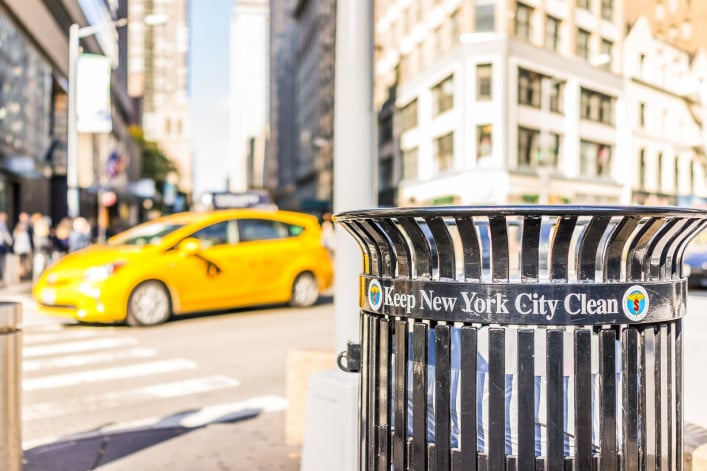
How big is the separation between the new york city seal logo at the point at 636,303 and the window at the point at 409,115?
41390mm

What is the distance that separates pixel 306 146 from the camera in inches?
3462

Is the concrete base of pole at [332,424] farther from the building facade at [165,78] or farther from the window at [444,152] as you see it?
the building facade at [165,78]

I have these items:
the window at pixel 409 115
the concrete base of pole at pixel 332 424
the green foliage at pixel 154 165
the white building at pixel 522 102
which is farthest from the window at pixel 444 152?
the green foliage at pixel 154 165

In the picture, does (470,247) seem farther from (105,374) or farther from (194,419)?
(105,374)

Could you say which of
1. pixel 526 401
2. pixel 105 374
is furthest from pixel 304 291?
pixel 526 401

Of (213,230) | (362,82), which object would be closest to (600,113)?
(213,230)

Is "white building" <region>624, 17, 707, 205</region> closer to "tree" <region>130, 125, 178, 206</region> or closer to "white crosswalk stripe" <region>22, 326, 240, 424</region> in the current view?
"white crosswalk stripe" <region>22, 326, 240, 424</region>

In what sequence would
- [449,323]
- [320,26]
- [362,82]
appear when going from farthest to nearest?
[320,26], [362,82], [449,323]

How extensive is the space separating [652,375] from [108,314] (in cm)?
864

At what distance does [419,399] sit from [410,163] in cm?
4244

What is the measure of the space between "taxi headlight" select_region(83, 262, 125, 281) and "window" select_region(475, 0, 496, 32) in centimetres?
2858

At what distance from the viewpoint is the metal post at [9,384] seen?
314 centimetres

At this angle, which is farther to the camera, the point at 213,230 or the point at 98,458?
the point at 213,230

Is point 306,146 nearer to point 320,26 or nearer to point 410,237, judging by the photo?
point 320,26
